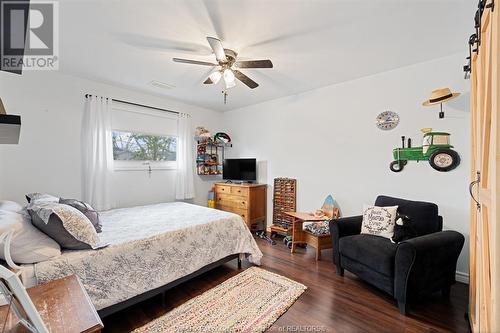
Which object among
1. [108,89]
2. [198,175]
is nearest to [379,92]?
[198,175]

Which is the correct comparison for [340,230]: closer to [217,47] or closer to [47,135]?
[217,47]

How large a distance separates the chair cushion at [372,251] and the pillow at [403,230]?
9cm

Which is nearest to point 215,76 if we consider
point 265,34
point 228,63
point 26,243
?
point 228,63

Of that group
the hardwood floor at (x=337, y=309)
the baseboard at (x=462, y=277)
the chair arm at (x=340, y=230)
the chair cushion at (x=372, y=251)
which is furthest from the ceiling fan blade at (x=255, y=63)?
the baseboard at (x=462, y=277)

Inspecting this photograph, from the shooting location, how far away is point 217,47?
191 centimetres

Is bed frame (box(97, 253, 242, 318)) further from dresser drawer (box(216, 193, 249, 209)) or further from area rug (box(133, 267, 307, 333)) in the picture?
dresser drawer (box(216, 193, 249, 209))

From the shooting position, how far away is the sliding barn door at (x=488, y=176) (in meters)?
0.91

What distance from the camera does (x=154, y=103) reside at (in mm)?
3803

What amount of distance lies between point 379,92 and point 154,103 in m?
3.53

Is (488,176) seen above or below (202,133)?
below

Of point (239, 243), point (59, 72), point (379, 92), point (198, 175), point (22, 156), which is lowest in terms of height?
point (239, 243)

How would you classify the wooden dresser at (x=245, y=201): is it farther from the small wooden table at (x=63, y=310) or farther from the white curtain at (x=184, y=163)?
the small wooden table at (x=63, y=310)

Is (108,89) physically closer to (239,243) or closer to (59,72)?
(59,72)

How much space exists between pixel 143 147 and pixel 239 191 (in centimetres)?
185
